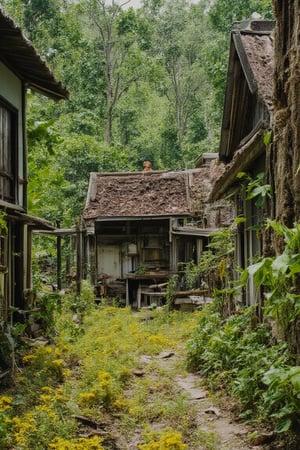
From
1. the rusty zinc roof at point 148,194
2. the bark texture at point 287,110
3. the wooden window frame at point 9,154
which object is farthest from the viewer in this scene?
the rusty zinc roof at point 148,194

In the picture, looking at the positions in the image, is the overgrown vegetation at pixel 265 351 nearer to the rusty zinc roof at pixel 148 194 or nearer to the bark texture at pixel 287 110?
the bark texture at pixel 287 110

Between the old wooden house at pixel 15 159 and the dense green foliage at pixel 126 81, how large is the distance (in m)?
11.8

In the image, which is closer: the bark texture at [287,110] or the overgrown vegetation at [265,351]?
the overgrown vegetation at [265,351]

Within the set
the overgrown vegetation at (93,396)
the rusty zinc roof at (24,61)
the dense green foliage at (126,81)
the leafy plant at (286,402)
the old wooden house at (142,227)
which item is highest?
the dense green foliage at (126,81)

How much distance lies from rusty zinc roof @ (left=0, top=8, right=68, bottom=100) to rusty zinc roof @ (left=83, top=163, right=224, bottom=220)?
9.75 m

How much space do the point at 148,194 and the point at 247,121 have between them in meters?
12.3

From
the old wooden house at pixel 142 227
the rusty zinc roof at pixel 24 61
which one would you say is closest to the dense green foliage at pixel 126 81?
the old wooden house at pixel 142 227

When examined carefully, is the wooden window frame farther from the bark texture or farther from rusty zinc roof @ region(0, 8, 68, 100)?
the bark texture

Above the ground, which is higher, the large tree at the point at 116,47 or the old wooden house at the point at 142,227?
the large tree at the point at 116,47

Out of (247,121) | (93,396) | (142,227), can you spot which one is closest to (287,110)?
(247,121)

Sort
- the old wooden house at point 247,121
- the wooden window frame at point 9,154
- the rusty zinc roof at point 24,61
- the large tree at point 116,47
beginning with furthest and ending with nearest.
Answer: the large tree at point 116,47
the wooden window frame at point 9,154
the old wooden house at point 247,121
the rusty zinc roof at point 24,61

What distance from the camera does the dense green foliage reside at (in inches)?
1098

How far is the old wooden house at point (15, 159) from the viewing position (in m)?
9.77

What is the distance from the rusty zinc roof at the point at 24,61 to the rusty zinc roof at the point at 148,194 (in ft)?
32.0
